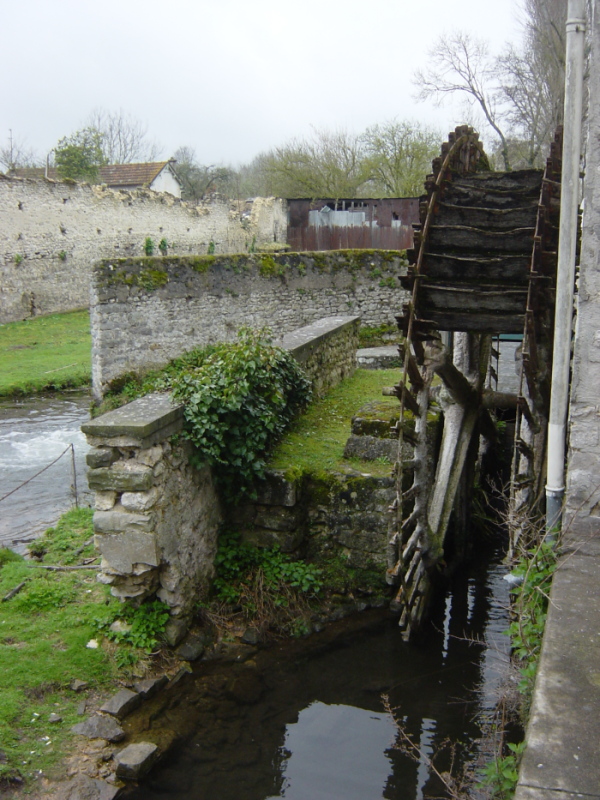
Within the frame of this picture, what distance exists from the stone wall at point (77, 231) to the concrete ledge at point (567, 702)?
1881 cm

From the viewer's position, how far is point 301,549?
6.34 meters

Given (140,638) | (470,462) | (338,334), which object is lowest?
(140,638)

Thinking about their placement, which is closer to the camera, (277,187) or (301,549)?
(301,549)

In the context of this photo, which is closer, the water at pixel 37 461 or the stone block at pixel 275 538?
the stone block at pixel 275 538

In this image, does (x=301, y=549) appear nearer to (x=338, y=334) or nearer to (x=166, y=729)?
(x=166, y=729)

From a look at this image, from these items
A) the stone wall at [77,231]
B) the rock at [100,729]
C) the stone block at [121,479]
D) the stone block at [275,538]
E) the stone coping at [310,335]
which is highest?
the stone wall at [77,231]

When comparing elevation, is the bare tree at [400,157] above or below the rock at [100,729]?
above

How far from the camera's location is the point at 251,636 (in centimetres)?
565

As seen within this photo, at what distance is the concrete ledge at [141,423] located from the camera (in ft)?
16.3

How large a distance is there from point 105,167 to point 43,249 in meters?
11.7

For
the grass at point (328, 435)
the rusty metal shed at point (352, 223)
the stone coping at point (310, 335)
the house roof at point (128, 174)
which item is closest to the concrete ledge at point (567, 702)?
the grass at point (328, 435)

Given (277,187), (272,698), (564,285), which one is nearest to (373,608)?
(272,698)

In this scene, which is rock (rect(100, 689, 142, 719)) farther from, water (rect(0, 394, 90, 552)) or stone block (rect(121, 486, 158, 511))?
water (rect(0, 394, 90, 552))

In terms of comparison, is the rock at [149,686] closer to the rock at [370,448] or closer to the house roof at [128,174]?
the rock at [370,448]
